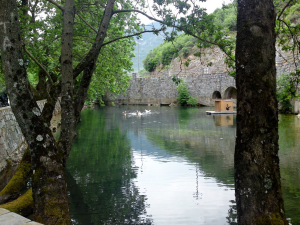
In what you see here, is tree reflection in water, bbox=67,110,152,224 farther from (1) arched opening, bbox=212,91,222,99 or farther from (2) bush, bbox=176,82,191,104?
(2) bush, bbox=176,82,191,104

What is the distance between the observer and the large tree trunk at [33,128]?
3.74 meters

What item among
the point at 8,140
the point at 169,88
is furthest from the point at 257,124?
the point at 169,88

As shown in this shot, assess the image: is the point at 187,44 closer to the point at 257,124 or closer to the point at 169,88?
the point at 169,88

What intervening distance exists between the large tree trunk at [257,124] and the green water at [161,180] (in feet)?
7.40

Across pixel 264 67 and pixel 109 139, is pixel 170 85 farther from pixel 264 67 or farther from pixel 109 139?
pixel 264 67

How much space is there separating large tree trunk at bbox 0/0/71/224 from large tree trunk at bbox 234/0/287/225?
85.9 inches

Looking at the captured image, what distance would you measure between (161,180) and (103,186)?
4.55 ft

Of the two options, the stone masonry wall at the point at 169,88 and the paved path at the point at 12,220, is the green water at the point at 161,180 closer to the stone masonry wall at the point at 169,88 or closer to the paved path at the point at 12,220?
the paved path at the point at 12,220

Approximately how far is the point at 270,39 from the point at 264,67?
300mm

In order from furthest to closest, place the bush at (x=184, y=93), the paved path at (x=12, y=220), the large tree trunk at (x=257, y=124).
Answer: the bush at (x=184, y=93) → the large tree trunk at (x=257, y=124) → the paved path at (x=12, y=220)

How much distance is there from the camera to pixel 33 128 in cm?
383

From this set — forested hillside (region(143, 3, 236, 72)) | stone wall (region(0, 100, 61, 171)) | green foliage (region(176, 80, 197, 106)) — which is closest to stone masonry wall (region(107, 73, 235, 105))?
green foliage (region(176, 80, 197, 106))

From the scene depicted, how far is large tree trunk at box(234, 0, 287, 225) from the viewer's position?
2957 mm

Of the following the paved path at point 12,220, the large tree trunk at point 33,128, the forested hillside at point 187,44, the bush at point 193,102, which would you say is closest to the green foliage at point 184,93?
the bush at point 193,102
